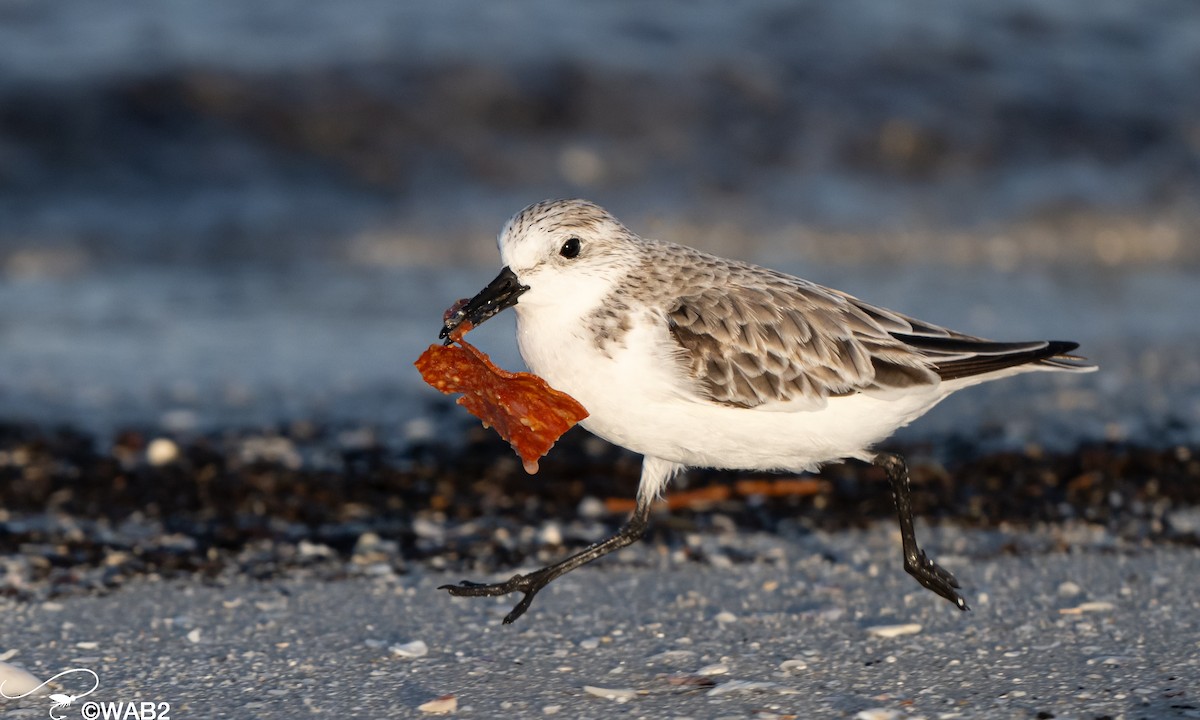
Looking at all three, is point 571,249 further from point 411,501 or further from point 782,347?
point 411,501

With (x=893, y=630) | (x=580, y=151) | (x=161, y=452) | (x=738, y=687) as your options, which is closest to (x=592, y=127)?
(x=580, y=151)

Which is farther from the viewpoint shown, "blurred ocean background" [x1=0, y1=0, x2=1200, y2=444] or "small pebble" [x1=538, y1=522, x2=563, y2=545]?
"blurred ocean background" [x1=0, y1=0, x2=1200, y2=444]

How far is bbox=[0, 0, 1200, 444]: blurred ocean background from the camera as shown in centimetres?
1005

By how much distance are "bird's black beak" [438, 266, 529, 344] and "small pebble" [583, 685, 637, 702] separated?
1.12m

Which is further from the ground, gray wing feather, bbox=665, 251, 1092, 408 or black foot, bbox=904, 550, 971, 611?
gray wing feather, bbox=665, 251, 1092, 408

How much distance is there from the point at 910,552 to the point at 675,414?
0.97 m

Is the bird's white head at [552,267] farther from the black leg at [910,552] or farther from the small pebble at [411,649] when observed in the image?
the black leg at [910,552]

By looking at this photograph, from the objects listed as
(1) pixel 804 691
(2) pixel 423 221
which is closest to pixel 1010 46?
(2) pixel 423 221

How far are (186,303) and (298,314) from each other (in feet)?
2.63

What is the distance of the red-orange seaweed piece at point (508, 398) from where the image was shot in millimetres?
4230

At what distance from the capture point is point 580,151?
40.1 ft

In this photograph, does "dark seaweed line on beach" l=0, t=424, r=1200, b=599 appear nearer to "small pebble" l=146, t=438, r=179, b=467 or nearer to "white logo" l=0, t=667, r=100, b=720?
"small pebble" l=146, t=438, r=179, b=467

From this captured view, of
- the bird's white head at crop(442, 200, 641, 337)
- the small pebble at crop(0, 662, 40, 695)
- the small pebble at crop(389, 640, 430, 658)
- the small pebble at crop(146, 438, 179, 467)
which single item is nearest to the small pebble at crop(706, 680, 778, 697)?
the small pebble at crop(389, 640, 430, 658)

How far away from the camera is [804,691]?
12.9ft
